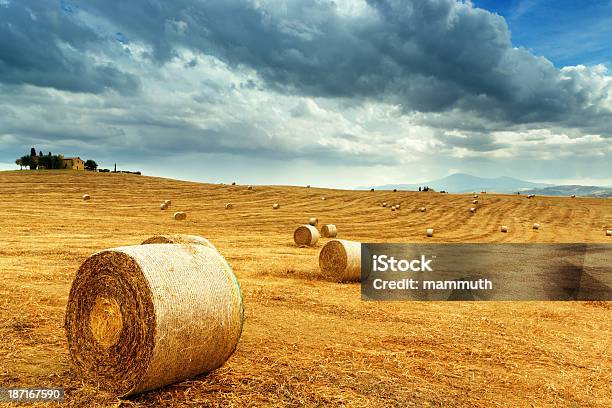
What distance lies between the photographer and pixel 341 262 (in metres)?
16.0

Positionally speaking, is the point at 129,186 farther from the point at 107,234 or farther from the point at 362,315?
the point at 362,315

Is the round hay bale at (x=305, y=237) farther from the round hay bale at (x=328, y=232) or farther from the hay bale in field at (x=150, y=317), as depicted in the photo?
the hay bale in field at (x=150, y=317)

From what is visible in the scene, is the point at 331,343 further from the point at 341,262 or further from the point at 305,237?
the point at 305,237

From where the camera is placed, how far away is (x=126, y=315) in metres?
6.62

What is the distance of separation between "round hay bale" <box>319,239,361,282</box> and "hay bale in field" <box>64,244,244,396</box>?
352 inches

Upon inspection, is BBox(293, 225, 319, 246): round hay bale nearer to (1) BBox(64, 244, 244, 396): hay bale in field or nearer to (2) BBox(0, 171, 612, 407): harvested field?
(2) BBox(0, 171, 612, 407): harvested field

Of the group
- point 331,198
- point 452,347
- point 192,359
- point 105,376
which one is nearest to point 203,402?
point 192,359

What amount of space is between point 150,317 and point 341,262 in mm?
10213

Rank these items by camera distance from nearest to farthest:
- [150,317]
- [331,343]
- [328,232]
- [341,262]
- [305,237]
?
[150,317] → [331,343] → [341,262] → [305,237] → [328,232]

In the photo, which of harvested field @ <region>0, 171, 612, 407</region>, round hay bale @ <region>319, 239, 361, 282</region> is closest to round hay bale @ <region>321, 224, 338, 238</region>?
harvested field @ <region>0, 171, 612, 407</region>

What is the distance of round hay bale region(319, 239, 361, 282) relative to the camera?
52.4 ft

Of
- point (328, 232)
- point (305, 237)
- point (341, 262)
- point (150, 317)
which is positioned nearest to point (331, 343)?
point (150, 317)

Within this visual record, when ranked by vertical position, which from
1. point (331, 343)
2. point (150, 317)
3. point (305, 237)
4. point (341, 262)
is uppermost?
point (150, 317)

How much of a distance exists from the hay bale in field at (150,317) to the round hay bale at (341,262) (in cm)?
893
